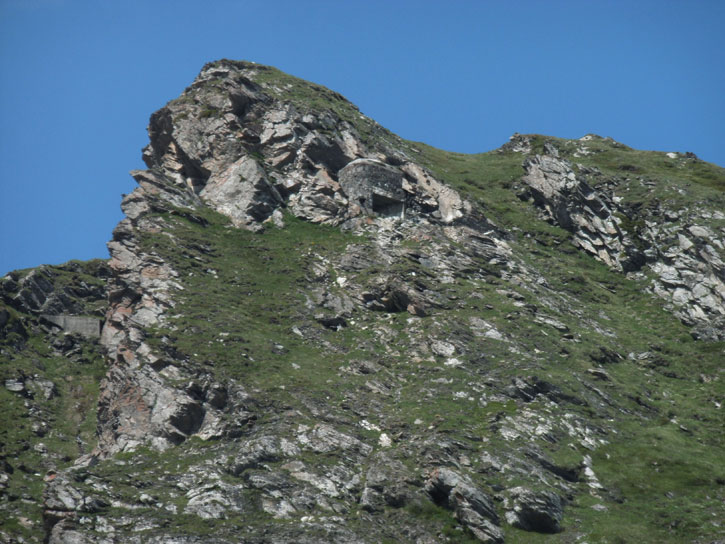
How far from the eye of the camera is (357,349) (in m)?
55.8

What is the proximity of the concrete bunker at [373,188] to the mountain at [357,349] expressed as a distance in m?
0.27

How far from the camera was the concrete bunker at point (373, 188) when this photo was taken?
75.9 metres

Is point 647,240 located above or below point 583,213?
below

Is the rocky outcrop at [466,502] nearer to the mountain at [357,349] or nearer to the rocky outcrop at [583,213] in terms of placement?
the mountain at [357,349]

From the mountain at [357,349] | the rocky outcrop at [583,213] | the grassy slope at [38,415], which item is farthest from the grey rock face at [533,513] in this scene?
the rocky outcrop at [583,213]

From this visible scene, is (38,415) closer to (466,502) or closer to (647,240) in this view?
(466,502)

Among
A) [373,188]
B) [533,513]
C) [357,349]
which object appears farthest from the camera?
[373,188]

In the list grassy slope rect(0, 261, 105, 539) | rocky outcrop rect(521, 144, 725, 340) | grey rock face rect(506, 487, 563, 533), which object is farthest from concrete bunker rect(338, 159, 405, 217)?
grey rock face rect(506, 487, 563, 533)

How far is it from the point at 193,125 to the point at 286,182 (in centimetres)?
1440

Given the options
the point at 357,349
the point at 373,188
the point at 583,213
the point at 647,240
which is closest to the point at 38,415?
the point at 357,349

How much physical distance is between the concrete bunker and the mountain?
27cm

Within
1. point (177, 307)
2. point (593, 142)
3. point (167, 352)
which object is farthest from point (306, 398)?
point (593, 142)

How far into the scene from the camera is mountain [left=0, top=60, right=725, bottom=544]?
39.4 metres

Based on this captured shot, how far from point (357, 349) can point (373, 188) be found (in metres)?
26.0
